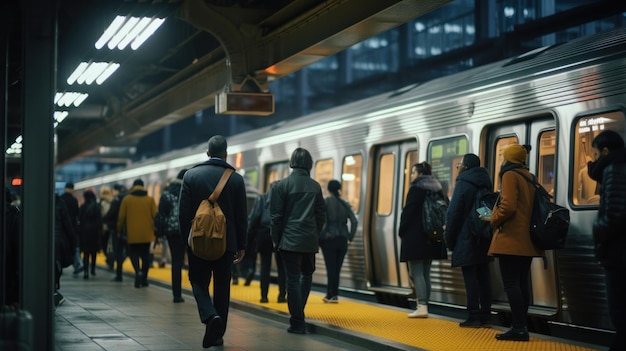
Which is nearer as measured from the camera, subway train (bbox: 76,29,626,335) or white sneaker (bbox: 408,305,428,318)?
subway train (bbox: 76,29,626,335)

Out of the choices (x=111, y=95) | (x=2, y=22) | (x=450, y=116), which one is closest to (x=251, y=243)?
(x=450, y=116)

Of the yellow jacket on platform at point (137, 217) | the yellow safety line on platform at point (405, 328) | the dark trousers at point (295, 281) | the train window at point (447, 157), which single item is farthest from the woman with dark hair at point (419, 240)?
the yellow jacket on platform at point (137, 217)

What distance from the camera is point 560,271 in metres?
9.36


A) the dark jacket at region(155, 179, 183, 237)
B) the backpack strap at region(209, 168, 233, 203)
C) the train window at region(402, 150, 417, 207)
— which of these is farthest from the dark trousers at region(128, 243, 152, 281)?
the backpack strap at region(209, 168, 233, 203)

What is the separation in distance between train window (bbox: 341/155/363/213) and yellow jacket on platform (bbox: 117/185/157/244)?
3.45 meters

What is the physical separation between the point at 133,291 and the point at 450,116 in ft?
20.8

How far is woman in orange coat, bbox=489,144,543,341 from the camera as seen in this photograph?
878cm

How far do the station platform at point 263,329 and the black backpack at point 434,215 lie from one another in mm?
903

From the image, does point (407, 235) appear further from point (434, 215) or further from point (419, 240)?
point (434, 215)

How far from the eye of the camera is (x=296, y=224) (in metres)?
10.1

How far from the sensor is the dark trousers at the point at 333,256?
13.0 m

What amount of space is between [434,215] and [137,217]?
693cm

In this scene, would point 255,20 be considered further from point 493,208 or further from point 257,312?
point 493,208

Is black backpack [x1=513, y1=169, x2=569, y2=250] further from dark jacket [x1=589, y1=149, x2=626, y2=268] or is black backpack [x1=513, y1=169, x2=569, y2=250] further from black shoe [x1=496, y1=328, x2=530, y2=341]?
dark jacket [x1=589, y1=149, x2=626, y2=268]
